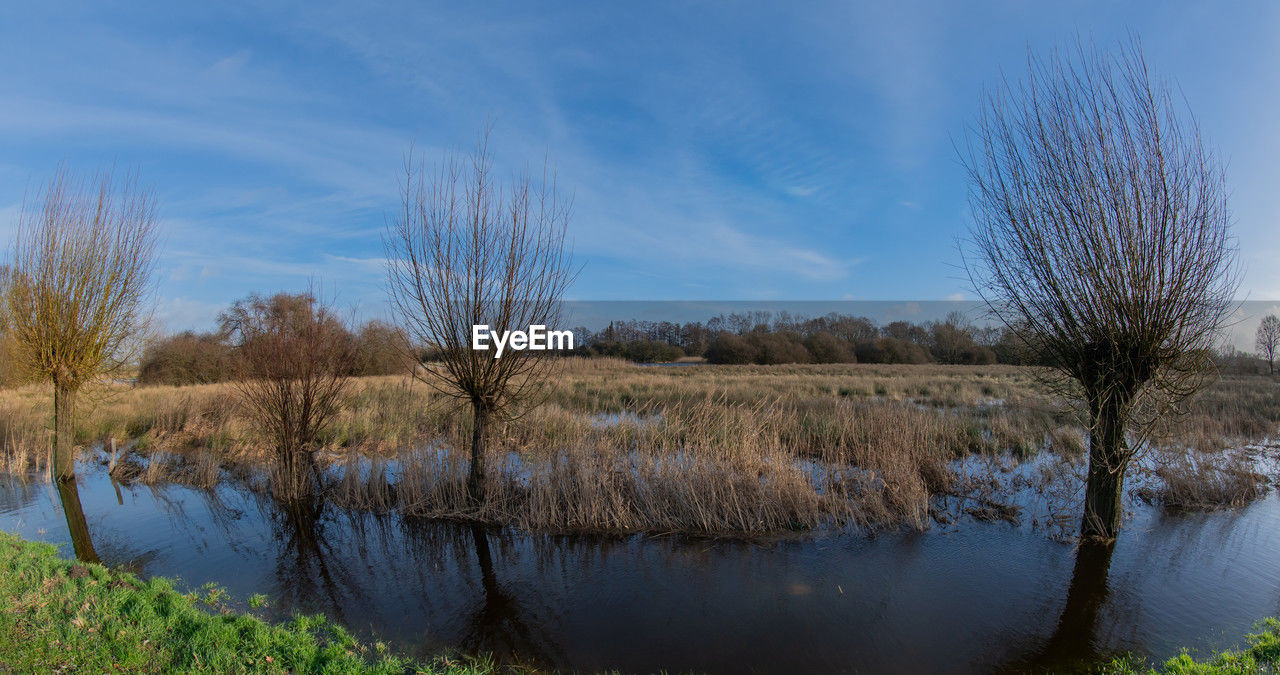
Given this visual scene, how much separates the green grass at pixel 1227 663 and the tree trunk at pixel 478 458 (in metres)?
7.31

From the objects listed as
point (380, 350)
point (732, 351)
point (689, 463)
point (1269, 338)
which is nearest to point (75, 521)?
point (689, 463)

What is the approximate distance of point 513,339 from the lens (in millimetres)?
8086

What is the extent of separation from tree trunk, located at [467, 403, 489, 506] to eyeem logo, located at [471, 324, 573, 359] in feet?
3.18

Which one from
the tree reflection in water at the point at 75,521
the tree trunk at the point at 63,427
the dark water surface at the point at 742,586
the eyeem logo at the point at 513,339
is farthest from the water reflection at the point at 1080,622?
the tree trunk at the point at 63,427

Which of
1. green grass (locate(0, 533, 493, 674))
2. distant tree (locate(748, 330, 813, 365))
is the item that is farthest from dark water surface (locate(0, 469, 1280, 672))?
distant tree (locate(748, 330, 813, 365))

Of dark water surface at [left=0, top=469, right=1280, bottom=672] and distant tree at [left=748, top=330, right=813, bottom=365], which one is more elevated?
distant tree at [left=748, top=330, right=813, bottom=365]

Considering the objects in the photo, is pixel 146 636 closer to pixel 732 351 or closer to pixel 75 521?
pixel 75 521

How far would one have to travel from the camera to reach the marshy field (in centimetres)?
512

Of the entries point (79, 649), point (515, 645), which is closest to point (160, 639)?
point (79, 649)

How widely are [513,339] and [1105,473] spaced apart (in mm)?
7897

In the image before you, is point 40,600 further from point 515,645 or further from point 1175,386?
point 1175,386

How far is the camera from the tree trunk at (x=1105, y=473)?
22.1ft

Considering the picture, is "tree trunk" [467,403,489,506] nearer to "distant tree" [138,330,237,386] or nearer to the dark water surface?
the dark water surface

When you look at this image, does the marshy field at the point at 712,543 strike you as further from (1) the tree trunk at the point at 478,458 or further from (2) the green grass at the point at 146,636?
(2) the green grass at the point at 146,636
